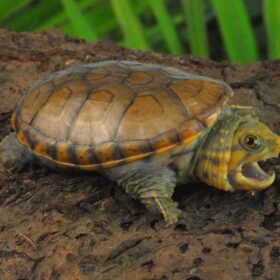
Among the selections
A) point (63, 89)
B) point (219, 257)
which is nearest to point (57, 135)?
point (63, 89)

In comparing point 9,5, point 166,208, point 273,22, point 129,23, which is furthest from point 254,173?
point 9,5

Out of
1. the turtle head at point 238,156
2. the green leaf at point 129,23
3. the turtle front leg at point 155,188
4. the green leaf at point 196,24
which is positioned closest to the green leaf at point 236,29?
the green leaf at point 196,24

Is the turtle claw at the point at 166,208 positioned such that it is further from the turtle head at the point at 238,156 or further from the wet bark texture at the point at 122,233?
the turtle head at the point at 238,156

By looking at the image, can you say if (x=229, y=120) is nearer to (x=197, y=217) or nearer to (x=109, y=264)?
(x=197, y=217)

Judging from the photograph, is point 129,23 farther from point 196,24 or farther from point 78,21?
point 196,24

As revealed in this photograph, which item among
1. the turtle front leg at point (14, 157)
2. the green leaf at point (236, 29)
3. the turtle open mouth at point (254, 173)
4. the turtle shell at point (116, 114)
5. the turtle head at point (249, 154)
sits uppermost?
the turtle shell at point (116, 114)

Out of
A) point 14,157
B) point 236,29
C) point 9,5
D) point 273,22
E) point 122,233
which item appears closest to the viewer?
point 122,233
